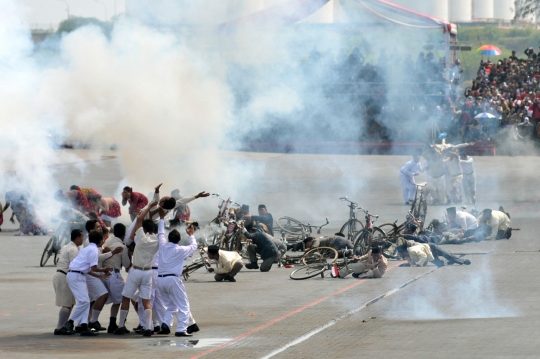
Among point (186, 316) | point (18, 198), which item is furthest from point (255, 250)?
point (18, 198)

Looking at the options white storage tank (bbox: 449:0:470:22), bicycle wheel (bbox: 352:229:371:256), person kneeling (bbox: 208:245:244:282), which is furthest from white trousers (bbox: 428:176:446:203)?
white storage tank (bbox: 449:0:470:22)

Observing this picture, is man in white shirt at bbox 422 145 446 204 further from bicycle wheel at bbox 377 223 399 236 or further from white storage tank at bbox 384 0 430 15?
bicycle wheel at bbox 377 223 399 236

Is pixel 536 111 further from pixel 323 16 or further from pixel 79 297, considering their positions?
pixel 79 297

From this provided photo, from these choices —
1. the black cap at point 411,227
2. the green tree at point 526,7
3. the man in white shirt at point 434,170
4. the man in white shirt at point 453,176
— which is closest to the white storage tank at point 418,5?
the man in white shirt at point 434,170

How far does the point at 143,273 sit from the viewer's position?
12.0 meters

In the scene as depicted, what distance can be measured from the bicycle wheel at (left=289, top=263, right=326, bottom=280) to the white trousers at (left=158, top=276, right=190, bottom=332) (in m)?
4.41

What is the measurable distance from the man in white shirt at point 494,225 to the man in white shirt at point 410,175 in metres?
5.18

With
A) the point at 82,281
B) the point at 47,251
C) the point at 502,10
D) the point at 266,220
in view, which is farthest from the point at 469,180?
the point at 502,10

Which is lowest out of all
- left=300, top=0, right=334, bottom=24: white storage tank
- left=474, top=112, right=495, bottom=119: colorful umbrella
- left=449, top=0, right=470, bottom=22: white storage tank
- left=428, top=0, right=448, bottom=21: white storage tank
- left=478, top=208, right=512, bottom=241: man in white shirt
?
left=478, top=208, right=512, bottom=241: man in white shirt

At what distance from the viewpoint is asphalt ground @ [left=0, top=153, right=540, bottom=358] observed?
11.0 metres

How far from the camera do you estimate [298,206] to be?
85.4 ft

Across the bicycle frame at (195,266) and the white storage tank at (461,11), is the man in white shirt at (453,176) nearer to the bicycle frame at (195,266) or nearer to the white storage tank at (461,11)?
the bicycle frame at (195,266)

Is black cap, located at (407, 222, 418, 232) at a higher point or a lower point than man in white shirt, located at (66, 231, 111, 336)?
lower

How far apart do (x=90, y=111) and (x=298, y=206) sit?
6061mm
